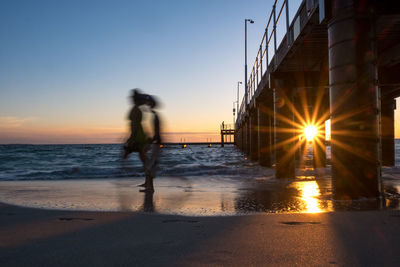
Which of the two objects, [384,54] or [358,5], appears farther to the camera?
[384,54]

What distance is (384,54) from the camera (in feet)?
29.4

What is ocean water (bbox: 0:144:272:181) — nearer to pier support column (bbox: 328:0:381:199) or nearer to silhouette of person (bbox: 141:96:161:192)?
silhouette of person (bbox: 141:96:161:192)

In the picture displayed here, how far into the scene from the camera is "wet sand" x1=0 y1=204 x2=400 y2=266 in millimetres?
1969

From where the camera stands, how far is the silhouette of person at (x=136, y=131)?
5391 millimetres

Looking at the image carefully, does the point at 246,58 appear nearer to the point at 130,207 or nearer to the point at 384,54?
the point at 384,54

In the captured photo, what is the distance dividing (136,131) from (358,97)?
3423 mm

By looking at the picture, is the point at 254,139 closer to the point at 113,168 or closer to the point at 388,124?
the point at 388,124

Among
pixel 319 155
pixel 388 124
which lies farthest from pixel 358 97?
pixel 388 124

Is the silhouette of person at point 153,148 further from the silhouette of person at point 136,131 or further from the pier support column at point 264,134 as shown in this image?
the pier support column at point 264,134

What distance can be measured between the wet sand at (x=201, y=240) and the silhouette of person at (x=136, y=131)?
209 cm

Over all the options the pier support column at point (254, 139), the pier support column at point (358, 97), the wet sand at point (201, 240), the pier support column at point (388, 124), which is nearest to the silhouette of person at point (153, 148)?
the wet sand at point (201, 240)

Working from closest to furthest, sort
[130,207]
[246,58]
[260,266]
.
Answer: [260,266] → [130,207] → [246,58]

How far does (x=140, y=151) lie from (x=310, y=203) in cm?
282

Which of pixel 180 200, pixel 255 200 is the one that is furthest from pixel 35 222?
pixel 255 200
